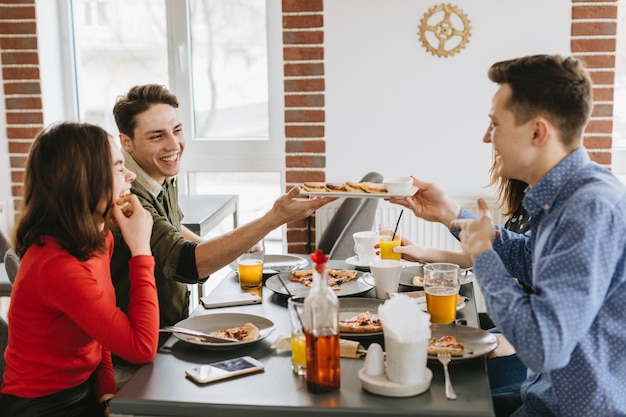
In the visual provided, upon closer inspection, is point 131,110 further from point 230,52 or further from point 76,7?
point 76,7

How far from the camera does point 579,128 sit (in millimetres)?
1443

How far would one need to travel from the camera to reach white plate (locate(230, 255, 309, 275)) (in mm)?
2229

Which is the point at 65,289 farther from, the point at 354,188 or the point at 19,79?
the point at 19,79

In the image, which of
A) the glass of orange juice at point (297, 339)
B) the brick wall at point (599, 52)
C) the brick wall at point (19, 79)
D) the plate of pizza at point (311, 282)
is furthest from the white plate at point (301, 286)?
the brick wall at point (19, 79)

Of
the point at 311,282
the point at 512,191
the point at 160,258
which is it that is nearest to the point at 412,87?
the point at 512,191

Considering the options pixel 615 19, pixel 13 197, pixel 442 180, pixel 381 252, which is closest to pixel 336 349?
pixel 381 252

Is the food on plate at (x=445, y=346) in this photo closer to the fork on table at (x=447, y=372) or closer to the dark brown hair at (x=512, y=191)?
the fork on table at (x=447, y=372)

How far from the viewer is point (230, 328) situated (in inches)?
67.0

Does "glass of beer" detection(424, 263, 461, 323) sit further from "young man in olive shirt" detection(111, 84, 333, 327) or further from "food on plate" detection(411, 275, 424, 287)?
"young man in olive shirt" detection(111, 84, 333, 327)

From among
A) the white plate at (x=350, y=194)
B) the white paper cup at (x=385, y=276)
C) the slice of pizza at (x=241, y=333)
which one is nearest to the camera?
the slice of pizza at (x=241, y=333)

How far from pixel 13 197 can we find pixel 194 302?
1.33 m

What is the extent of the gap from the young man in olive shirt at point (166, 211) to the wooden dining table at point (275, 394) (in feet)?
1.68

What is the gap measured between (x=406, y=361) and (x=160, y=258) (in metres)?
0.95

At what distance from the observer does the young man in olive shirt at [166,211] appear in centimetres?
203
